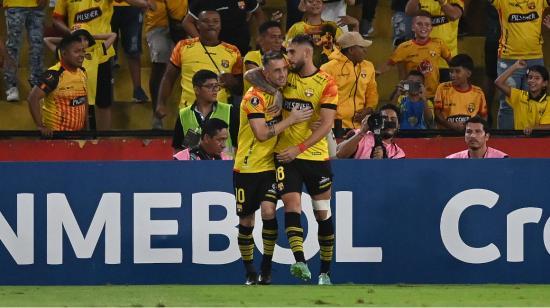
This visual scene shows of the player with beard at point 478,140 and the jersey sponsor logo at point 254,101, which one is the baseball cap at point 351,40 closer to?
the player with beard at point 478,140

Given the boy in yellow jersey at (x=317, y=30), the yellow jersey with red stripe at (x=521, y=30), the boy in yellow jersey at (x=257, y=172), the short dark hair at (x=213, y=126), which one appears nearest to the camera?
the boy in yellow jersey at (x=257, y=172)

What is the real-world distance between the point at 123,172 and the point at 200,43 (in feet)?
8.48

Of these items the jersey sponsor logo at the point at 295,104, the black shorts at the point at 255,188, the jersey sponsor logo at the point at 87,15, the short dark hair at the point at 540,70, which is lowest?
the black shorts at the point at 255,188

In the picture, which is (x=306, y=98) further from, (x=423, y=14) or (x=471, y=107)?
(x=423, y=14)

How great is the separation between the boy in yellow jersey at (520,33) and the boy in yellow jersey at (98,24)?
4062mm

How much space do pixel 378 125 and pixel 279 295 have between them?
3061 millimetres

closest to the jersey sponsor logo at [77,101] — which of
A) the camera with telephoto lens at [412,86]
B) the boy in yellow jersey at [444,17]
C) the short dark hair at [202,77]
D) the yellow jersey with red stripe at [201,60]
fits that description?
the yellow jersey with red stripe at [201,60]

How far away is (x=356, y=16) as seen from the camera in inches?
687

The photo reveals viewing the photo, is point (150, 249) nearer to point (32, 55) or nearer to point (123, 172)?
point (123, 172)

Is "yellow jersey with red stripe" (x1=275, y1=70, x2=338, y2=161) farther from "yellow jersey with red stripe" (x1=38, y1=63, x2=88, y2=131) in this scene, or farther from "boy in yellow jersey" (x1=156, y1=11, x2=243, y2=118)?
"yellow jersey with red stripe" (x1=38, y1=63, x2=88, y2=131)

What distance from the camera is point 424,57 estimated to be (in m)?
16.1

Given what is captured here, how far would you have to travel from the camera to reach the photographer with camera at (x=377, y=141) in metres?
13.4

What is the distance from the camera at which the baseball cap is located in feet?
49.3

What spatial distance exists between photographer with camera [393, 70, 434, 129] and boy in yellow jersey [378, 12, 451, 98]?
0.65m
